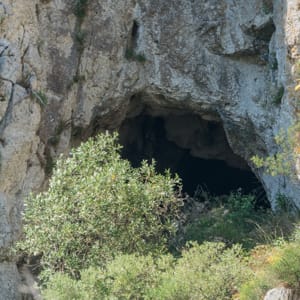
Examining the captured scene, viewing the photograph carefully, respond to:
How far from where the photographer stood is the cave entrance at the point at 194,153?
17516mm

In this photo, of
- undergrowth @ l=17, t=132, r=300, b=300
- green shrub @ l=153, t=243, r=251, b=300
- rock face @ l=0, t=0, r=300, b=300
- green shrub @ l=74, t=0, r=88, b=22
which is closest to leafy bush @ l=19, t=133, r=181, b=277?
undergrowth @ l=17, t=132, r=300, b=300

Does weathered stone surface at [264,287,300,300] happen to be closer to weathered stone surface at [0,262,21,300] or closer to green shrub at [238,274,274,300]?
green shrub at [238,274,274,300]

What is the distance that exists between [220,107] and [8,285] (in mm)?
5476

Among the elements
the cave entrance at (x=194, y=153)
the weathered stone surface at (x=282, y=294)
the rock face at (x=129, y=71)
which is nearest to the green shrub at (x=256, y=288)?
the weathered stone surface at (x=282, y=294)

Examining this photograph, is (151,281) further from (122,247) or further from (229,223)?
(229,223)

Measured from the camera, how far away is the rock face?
12.1 meters

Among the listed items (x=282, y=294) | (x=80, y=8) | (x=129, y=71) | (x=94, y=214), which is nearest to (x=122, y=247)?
(x=94, y=214)

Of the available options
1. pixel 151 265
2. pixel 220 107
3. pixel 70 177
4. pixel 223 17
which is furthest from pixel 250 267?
pixel 223 17

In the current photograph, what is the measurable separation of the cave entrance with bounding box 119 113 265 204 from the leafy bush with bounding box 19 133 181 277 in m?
6.85

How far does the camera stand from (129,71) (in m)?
13.9

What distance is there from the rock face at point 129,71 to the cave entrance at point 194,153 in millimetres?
2584

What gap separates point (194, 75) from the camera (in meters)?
14.1

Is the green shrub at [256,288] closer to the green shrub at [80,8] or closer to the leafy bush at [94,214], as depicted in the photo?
the leafy bush at [94,214]

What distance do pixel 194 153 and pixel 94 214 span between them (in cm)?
845
